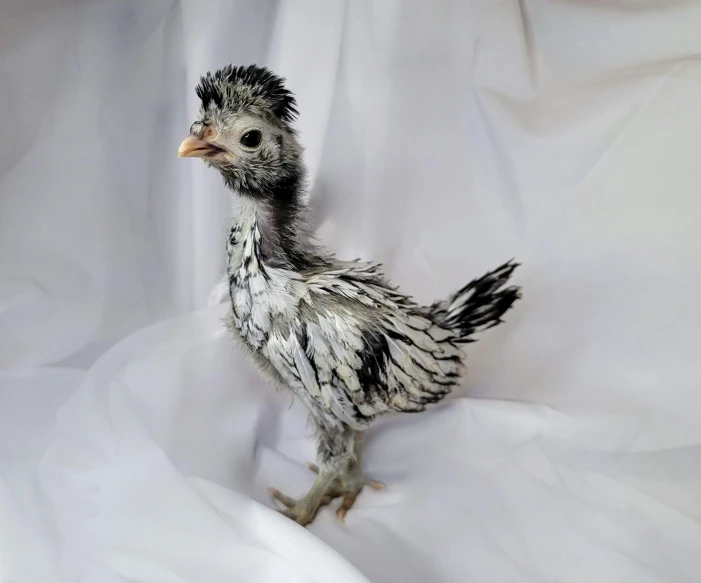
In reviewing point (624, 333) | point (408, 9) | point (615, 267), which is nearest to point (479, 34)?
point (408, 9)

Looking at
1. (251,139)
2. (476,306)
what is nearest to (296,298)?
(251,139)

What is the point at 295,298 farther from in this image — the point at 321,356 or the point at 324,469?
the point at 324,469

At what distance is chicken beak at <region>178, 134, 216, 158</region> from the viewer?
0.55 meters

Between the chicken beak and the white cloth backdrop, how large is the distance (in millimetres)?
276

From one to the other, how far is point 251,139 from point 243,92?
0.16ft

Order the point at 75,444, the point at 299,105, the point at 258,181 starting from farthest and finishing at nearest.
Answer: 1. the point at 299,105
2. the point at 75,444
3. the point at 258,181

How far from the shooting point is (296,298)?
24.4 inches

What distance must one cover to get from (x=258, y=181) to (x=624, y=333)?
0.65 meters

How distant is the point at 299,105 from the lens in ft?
2.73

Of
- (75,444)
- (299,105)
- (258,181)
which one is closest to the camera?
(258,181)

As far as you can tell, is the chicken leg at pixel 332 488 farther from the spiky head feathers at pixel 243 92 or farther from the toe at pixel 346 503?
the spiky head feathers at pixel 243 92

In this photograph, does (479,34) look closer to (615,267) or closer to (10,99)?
(615,267)

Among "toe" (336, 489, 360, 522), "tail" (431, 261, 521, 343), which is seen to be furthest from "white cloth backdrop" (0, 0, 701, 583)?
"tail" (431, 261, 521, 343)

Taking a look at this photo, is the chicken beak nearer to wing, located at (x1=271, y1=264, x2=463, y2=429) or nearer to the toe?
wing, located at (x1=271, y1=264, x2=463, y2=429)
